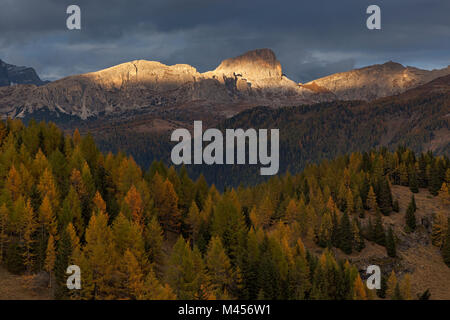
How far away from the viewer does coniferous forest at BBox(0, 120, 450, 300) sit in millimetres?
77312

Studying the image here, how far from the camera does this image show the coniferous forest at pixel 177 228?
77.3 m

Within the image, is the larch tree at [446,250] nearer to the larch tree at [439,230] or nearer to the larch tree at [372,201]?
the larch tree at [439,230]

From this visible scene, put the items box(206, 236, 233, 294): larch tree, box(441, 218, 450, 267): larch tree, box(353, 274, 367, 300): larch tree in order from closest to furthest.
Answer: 1. box(206, 236, 233, 294): larch tree
2. box(353, 274, 367, 300): larch tree
3. box(441, 218, 450, 267): larch tree

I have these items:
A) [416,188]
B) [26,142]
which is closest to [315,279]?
[26,142]

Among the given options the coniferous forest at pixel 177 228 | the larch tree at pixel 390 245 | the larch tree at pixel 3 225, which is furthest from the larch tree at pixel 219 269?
the larch tree at pixel 390 245

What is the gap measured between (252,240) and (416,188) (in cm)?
9561

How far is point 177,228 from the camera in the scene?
114 m

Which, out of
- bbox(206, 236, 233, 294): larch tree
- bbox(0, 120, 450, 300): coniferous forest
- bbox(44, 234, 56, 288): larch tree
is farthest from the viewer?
bbox(206, 236, 233, 294): larch tree

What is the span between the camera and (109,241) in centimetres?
8194

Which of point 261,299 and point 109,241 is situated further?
point 109,241

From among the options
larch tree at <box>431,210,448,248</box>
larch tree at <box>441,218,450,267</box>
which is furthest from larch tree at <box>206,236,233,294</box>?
larch tree at <box>431,210,448,248</box>

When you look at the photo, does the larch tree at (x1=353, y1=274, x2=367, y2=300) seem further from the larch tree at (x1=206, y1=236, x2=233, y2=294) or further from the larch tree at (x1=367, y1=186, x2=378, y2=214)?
the larch tree at (x1=367, y1=186, x2=378, y2=214)

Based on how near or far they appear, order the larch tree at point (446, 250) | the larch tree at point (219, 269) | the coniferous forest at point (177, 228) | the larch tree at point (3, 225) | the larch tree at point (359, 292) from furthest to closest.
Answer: the larch tree at point (446, 250)
the larch tree at point (359, 292)
the larch tree at point (3, 225)
the larch tree at point (219, 269)
the coniferous forest at point (177, 228)

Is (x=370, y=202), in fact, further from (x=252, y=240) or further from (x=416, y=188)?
(x=252, y=240)
